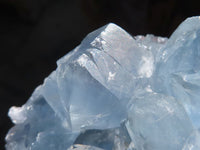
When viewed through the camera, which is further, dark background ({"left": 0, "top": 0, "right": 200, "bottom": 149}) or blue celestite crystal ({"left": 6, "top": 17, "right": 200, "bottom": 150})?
dark background ({"left": 0, "top": 0, "right": 200, "bottom": 149})

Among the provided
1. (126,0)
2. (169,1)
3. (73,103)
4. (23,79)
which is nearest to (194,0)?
(169,1)

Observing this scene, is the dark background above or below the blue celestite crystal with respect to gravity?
below

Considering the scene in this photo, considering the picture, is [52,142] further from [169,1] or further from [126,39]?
[169,1]

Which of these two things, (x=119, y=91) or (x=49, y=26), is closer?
(x=119, y=91)

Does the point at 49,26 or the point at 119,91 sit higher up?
the point at 119,91
